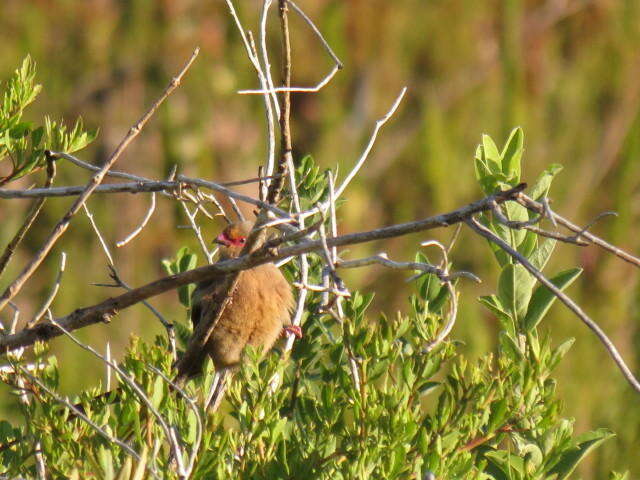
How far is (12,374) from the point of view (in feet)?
5.45

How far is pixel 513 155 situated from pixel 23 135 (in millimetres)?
766

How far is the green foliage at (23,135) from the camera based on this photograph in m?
1.63

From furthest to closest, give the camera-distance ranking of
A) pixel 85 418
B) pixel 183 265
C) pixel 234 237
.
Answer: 1. pixel 234 237
2. pixel 183 265
3. pixel 85 418

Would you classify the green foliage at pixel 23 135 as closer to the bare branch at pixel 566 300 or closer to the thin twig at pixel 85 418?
the thin twig at pixel 85 418

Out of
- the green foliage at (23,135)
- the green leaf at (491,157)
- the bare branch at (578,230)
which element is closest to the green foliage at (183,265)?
the green foliage at (23,135)

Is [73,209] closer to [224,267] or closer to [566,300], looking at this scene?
[224,267]

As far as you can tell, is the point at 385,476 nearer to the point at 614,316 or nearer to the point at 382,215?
the point at 614,316

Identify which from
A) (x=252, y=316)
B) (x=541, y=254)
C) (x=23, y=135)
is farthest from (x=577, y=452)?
(x=252, y=316)

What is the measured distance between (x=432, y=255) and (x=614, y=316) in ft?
3.23

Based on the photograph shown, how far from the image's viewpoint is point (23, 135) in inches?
65.3

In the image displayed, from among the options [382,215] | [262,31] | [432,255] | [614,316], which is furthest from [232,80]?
[262,31]

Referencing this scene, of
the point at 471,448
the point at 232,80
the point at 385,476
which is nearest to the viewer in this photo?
the point at 385,476

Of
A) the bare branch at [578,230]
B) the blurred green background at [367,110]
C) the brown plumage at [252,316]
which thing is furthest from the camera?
the blurred green background at [367,110]

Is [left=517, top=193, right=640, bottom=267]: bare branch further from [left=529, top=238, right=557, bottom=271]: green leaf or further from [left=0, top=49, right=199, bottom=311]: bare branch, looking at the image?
[left=0, top=49, right=199, bottom=311]: bare branch
